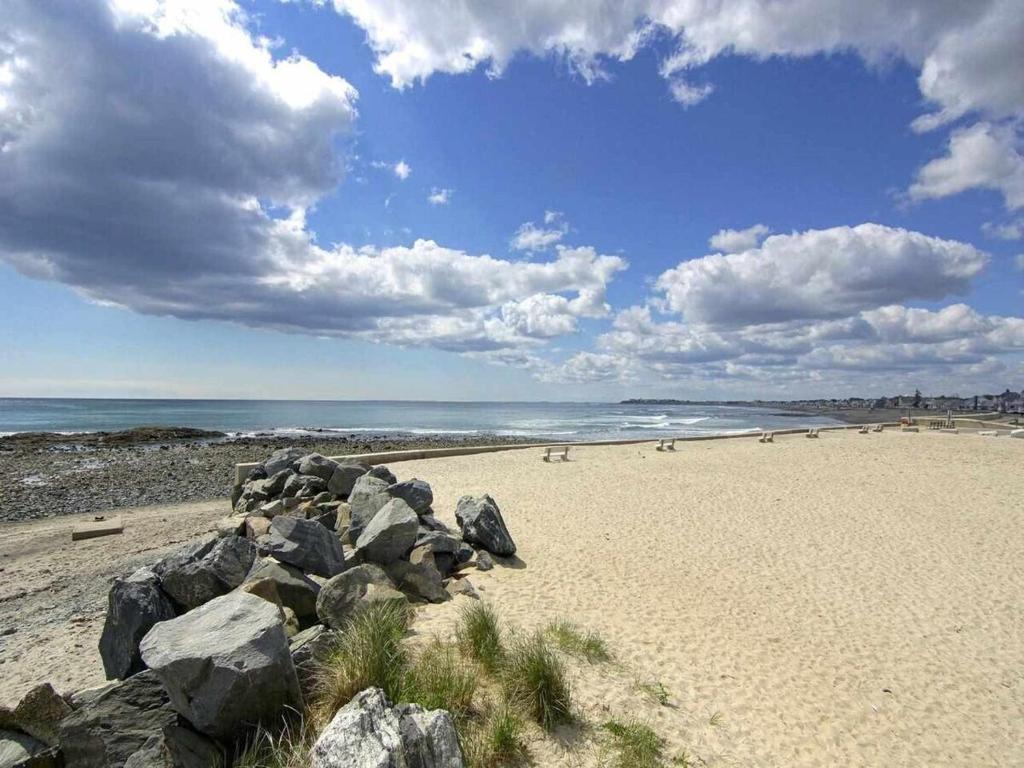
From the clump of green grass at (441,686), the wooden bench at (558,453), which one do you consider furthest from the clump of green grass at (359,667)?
the wooden bench at (558,453)

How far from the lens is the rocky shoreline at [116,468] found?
16.9 m

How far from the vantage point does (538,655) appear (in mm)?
4652

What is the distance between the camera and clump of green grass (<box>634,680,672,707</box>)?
5029mm

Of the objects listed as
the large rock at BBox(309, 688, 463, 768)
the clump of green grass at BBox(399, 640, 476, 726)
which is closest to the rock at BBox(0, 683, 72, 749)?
the large rock at BBox(309, 688, 463, 768)

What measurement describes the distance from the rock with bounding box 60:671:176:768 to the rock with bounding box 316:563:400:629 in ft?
5.10

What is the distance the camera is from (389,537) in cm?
732

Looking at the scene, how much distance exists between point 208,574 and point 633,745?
15.0 feet

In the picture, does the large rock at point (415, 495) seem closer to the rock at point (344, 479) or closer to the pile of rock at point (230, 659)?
the pile of rock at point (230, 659)

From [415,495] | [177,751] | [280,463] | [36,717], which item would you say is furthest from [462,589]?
[280,463]

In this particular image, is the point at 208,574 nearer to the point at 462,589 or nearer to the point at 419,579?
the point at 419,579

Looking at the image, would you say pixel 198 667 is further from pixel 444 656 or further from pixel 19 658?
pixel 19 658

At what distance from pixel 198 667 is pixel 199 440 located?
40.3 metres

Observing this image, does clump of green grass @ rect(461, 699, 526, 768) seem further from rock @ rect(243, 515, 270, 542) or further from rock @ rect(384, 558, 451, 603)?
rock @ rect(243, 515, 270, 542)

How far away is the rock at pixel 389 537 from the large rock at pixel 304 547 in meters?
0.40
